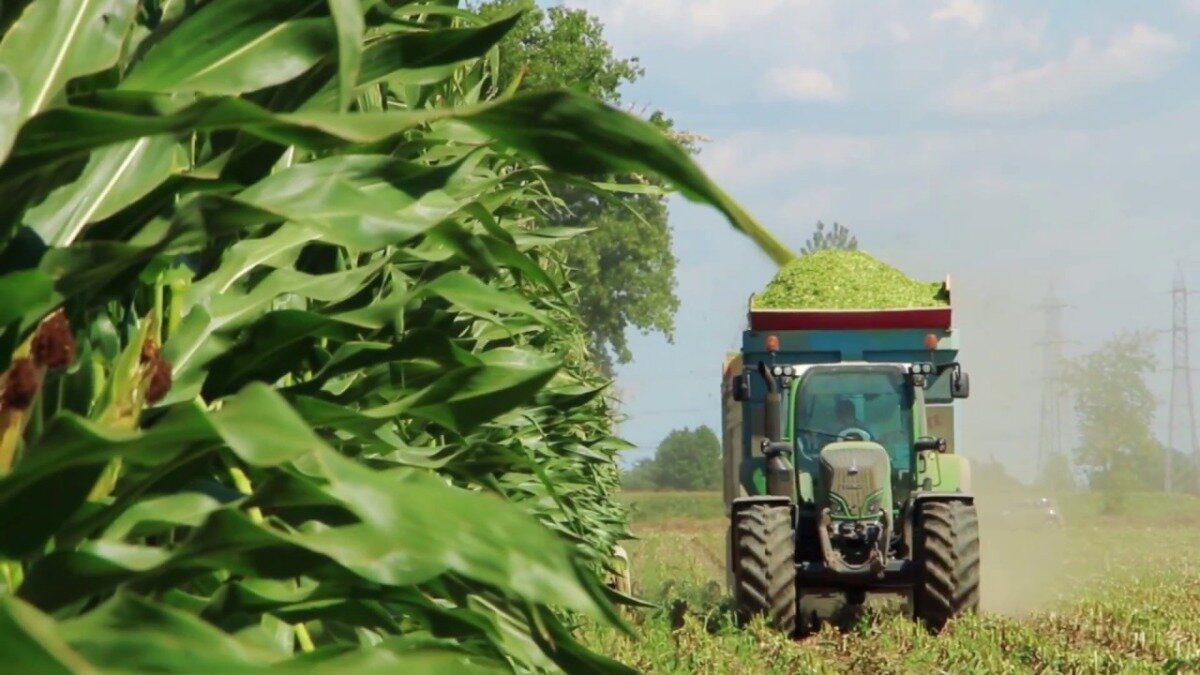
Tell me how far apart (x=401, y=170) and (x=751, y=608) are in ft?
30.6

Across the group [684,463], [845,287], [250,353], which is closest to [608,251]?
[845,287]

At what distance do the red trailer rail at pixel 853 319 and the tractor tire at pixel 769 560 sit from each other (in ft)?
7.31

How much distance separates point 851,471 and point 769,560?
2.89ft

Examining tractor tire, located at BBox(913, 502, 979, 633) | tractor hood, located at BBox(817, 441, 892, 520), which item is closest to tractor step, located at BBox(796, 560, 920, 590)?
tractor tire, located at BBox(913, 502, 979, 633)

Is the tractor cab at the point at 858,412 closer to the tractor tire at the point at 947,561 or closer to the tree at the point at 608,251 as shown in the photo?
the tractor tire at the point at 947,561

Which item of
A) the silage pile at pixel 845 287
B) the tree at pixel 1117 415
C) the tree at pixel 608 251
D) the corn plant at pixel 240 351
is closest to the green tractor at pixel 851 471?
the silage pile at pixel 845 287

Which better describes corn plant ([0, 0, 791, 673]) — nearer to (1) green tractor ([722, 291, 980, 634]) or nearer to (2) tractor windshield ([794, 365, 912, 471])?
(1) green tractor ([722, 291, 980, 634])

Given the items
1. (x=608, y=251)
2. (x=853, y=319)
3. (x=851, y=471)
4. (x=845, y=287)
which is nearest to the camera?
(x=851, y=471)

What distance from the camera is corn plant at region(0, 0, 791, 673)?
1.44 m

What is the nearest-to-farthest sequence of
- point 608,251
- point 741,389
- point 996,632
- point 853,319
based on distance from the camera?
point 996,632
point 741,389
point 853,319
point 608,251

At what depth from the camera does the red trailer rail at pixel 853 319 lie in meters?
12.8

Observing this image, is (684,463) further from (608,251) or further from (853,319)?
(853,319)

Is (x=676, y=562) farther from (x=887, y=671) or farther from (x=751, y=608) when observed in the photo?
(x=887, y=671)

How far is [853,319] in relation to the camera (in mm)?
12883
